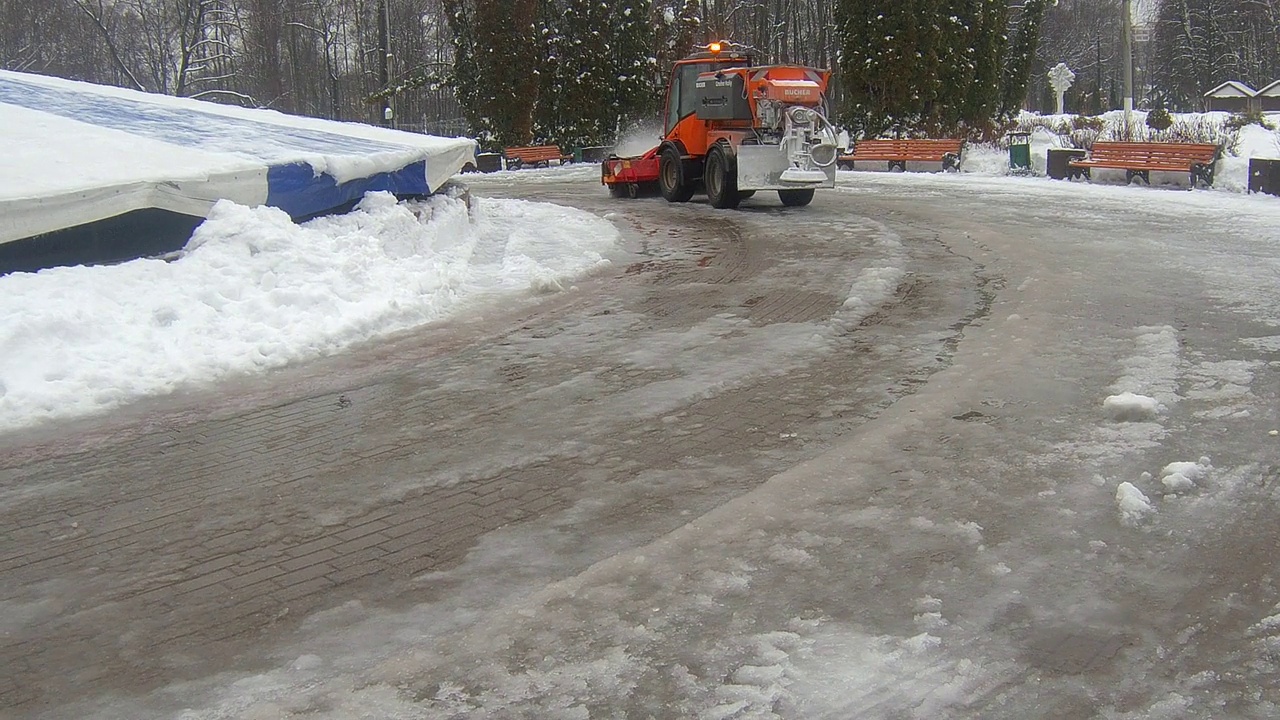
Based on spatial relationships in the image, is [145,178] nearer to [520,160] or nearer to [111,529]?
[111,529]

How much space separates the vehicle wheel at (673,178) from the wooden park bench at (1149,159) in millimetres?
8997

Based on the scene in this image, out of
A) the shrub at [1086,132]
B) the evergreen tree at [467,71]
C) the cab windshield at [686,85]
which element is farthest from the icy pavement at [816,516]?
the evergreen tree at [467,71]

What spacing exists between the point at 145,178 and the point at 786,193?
12354mm

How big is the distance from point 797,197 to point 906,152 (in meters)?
11.1

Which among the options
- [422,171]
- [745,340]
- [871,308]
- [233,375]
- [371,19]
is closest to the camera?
[233,375]

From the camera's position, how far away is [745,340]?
887 centimetres

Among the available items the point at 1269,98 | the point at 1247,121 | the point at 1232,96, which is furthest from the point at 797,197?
the point at 1269,98

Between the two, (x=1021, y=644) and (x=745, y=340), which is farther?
(x=745, y=340)

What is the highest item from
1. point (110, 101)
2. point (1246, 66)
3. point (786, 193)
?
point (1246, 66)

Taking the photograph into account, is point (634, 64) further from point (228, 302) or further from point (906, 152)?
point (228, 302)

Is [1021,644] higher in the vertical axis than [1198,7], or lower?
lower

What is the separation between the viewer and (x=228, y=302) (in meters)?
9.12

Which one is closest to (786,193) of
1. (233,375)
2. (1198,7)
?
(233,375)

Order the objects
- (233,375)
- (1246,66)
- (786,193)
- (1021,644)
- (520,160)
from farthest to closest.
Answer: (1246,66)
(520,160)
(786,193)
(233,375)
(1021,644)
